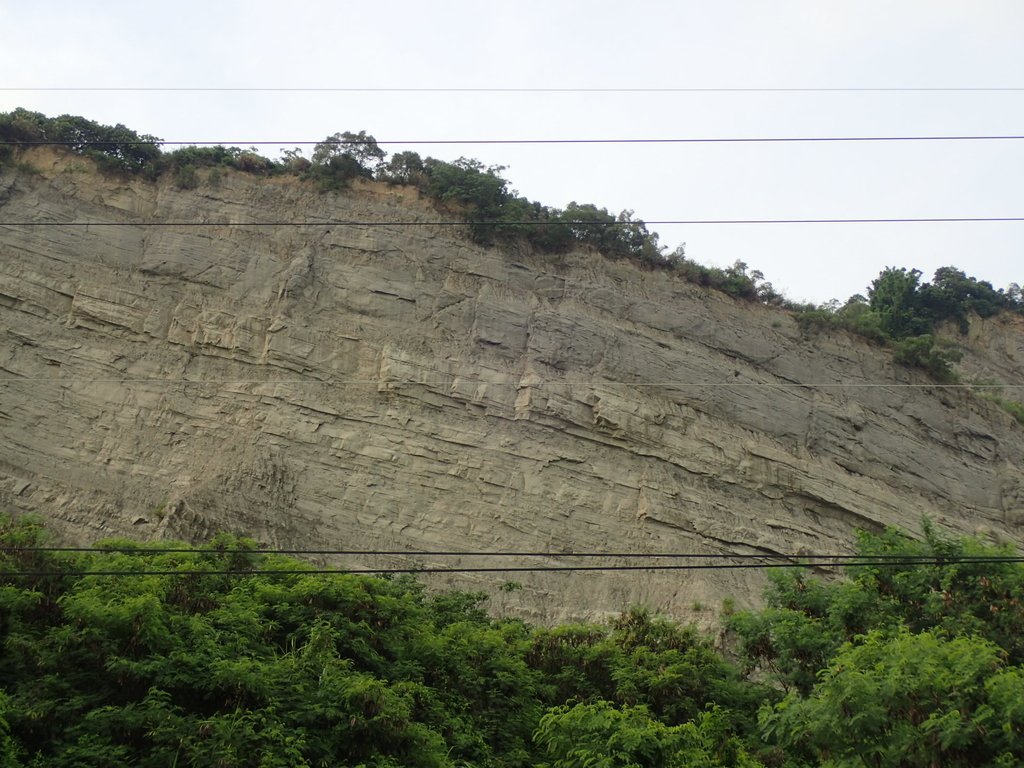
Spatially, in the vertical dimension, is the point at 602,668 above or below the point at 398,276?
below

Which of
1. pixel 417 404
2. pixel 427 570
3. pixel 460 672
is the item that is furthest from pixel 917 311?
pixel 427 570

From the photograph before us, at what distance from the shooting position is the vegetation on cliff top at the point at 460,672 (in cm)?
1126

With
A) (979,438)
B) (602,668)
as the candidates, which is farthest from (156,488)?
(979,438)

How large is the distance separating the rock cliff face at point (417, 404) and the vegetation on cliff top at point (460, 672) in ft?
10.2

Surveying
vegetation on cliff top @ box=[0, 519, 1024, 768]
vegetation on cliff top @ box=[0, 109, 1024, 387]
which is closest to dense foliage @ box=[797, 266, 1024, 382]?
vegetation on cliff top @ box=[0, 109, 1024, 387]

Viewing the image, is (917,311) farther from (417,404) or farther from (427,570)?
(427,570)

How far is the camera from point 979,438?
26.4 meters

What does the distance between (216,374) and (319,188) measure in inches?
224

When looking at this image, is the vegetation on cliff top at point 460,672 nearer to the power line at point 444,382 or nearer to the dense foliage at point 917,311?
the power line at point 444,382

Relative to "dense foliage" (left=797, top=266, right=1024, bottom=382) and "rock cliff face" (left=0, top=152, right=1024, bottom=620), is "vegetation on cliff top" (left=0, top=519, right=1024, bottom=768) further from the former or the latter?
"dense foliage" (left=797, top=266, right=1024, bottom=382)

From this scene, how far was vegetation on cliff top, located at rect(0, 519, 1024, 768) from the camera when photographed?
11.3 meters

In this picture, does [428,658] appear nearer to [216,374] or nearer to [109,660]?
[109,660]

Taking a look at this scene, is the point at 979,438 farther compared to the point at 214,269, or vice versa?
the point at 979,438

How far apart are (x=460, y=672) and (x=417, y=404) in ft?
25.2
